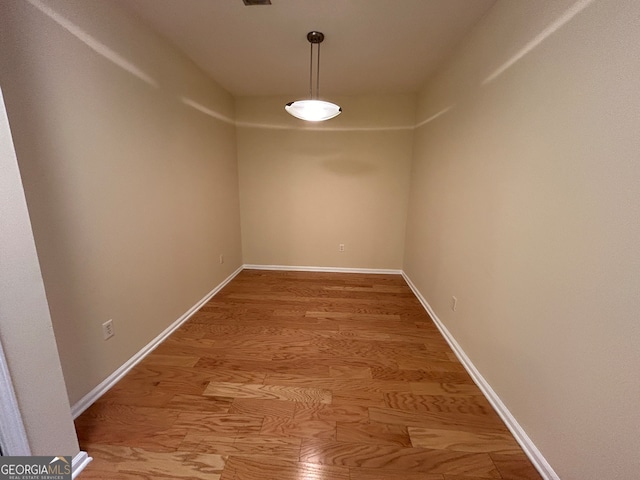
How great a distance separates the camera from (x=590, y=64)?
94 cm

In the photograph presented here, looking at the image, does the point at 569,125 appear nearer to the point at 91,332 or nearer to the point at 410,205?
the point at 410,205

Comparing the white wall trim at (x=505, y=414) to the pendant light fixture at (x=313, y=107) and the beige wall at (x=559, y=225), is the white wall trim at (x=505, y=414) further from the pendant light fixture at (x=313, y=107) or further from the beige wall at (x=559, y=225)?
the pendant light fixture at (x=313, y=107)

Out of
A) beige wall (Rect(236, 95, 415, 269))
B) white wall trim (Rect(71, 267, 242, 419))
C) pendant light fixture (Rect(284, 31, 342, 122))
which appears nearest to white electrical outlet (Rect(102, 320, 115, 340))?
white wall trim (Rect(71, 267, 242, 419))

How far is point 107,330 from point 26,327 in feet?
2.42

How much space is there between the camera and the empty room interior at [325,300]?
0.90 metres

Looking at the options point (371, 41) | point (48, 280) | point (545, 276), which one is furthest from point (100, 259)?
point (371, 41)

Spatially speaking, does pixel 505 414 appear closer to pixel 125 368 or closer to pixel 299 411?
pixel 299 411

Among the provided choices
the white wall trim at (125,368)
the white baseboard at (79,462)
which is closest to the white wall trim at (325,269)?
the white wall trim at (125,368)

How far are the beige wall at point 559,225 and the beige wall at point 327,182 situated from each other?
149cm

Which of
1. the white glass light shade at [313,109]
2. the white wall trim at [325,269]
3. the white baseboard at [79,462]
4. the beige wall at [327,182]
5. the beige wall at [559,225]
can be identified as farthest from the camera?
the white wall trim at [325,269]

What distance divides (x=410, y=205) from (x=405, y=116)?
1.18m

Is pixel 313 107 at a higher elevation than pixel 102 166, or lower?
higher

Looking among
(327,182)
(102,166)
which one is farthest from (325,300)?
(102,166)

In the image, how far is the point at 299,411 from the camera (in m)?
1.42
